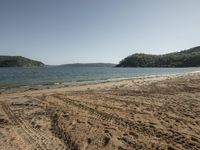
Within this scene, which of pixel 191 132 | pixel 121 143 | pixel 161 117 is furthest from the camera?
pixel 161 117

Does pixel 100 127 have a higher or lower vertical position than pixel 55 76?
higher

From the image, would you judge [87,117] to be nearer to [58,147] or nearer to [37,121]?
[37,121]

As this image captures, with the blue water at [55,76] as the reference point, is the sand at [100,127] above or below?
above

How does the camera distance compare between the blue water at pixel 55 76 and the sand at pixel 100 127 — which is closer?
the sand at pixel 100 127

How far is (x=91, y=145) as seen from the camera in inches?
294

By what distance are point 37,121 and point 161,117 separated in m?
5.68

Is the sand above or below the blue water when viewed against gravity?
above

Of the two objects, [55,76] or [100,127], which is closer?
[100,127]

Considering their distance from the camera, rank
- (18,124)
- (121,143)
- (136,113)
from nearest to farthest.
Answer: (121,143) → (18,124) → (136,113)

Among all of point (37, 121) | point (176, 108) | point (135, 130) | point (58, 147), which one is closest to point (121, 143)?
point (135, 130)

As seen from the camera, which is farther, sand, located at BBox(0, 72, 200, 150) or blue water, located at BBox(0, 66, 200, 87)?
blue water, located at BBox(0, 66, 200, 87)

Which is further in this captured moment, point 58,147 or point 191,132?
point 191,132

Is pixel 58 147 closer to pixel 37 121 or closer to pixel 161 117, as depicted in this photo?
pixel 37 121

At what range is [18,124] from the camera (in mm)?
10094
